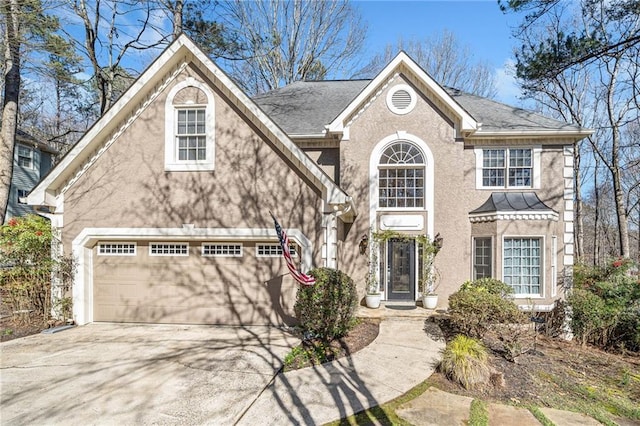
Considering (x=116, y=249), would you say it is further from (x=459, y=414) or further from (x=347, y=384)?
(x=459, y=414)

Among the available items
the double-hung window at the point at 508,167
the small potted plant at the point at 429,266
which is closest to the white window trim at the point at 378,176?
the small potted plant at the point at 429,266

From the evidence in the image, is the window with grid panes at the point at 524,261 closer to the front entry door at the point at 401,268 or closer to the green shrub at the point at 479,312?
the green shrub at the point at 479,312

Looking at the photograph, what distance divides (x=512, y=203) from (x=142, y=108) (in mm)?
11060

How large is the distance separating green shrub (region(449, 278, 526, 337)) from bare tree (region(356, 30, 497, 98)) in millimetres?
20509

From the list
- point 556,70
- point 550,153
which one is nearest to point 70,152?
point 556,70

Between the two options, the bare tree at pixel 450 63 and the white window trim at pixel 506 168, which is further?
the bare tree at pixel 450 63

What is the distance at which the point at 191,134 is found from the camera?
8812 millimetres

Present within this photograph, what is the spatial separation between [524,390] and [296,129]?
9.15 meters

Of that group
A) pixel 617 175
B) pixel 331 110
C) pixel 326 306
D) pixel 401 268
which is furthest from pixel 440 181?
pixel 617 175

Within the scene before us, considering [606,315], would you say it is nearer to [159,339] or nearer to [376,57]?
[159,339]

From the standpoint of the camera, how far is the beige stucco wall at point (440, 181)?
34.6ft

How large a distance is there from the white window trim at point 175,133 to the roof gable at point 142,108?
356 mm

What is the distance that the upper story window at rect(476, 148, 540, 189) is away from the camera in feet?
35.7

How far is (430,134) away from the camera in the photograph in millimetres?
10625
